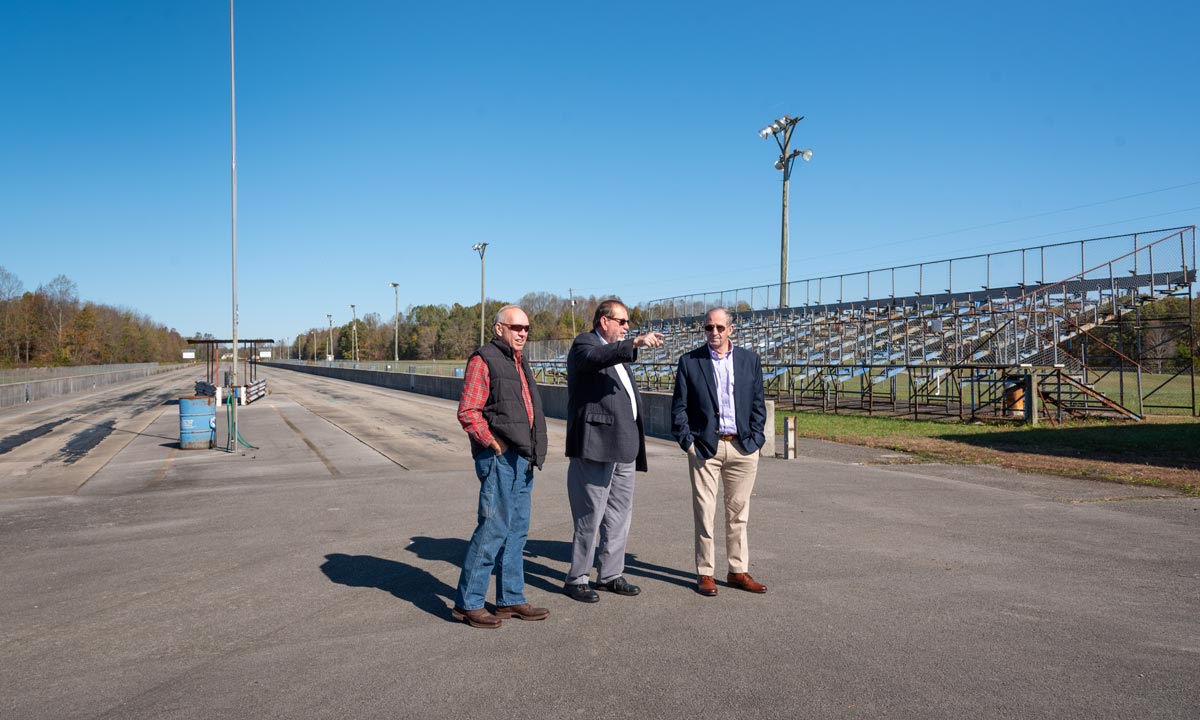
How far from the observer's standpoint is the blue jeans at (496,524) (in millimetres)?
5109

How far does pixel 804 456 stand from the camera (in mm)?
15188

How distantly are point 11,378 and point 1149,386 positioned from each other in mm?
56433

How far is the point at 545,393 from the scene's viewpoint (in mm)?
28453

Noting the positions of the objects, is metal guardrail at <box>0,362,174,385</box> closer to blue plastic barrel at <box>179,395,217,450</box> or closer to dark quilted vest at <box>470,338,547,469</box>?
blue plastic barrel at <box>179,395,217,450</box>

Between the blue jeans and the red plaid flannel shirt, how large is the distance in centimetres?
17

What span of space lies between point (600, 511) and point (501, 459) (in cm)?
92

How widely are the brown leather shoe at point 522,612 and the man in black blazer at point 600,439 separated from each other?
435 millimetres

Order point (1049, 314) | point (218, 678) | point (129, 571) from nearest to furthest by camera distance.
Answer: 1. point (218, 678)
2. point (129, 571)
3. point (1049, 314)

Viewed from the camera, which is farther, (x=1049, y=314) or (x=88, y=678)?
(x=1049, y=314)

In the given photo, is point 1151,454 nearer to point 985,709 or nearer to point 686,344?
point 985,709

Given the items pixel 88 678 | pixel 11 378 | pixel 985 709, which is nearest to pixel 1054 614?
pixel 985 709

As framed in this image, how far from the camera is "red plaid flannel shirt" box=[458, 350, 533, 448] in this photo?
16.5 ft

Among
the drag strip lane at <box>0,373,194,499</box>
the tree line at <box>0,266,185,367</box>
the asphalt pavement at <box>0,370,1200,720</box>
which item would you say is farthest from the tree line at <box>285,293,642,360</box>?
the asphalt pavement at <box>0,370,1200,720</box>

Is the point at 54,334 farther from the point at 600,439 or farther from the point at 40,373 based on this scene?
the point at 600,439
